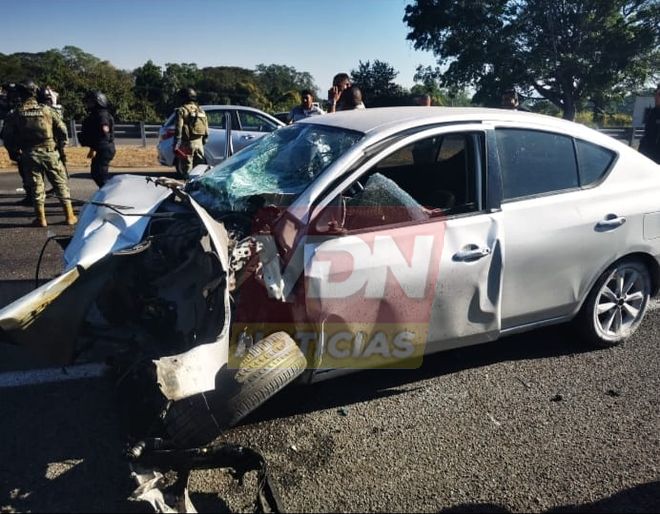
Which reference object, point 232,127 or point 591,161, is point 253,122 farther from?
point 591,161

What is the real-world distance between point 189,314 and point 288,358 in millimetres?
596

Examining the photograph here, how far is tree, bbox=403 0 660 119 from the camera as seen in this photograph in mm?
30516

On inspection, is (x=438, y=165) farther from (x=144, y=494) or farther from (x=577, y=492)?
(x=144, y=494)

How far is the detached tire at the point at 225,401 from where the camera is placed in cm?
244

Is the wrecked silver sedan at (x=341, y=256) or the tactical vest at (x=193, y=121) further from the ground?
the tactical vest at (x=193, y=121)

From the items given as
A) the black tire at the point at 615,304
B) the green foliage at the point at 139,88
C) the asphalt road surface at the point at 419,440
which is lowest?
the asphalt road surface at the point at 419,440

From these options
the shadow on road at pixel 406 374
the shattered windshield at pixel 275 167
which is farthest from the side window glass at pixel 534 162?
the shadow on road at pixel 406 374

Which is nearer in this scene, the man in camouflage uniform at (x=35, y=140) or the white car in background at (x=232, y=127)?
the man in camouflage uniform at (x=35, y=140)

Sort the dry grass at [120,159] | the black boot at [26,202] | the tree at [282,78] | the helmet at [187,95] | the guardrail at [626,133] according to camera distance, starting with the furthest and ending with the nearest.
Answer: the tree at [282,78]
the guardrail at [626,133]
the dry grass at [120,159]
the black boot at [26,202]
the helmet at [187,95]

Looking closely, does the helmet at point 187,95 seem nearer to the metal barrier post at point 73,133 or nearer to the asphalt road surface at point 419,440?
the asphalt road surface at point 419,440

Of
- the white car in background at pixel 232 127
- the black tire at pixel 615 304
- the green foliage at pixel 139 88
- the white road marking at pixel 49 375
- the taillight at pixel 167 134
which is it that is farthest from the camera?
the green foliage at pixel 139 88

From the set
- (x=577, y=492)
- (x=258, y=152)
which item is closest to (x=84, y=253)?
(x=258, y=152)

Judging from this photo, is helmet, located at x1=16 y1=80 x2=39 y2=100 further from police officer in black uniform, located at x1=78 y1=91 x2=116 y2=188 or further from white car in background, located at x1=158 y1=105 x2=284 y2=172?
white car in background, located at x1=158 y1=105 x2=284 y2=172

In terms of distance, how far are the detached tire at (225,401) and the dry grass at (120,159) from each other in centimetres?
1365
